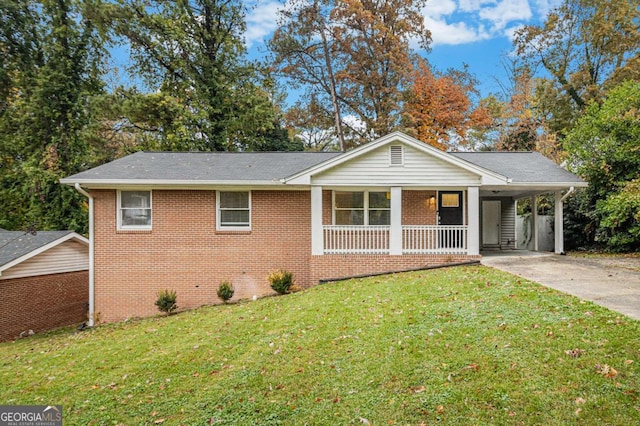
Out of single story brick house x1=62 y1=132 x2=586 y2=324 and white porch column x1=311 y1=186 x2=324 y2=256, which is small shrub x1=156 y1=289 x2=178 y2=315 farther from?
white porch column x1=311 y1=186 x2=324 y2=256

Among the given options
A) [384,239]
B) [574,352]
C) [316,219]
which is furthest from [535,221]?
[574,352]

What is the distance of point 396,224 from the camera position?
9961 mm

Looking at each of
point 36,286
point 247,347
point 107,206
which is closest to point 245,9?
point 107,206

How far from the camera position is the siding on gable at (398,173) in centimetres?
978

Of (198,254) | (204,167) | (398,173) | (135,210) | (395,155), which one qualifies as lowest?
(198,254)

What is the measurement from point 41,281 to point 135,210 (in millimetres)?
4819

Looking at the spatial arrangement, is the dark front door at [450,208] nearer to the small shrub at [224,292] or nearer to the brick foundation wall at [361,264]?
the brick foundation wall at [361,264]

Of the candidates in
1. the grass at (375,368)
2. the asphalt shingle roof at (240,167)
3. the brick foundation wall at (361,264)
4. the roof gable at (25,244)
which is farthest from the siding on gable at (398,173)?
the roof gable at (25,244)

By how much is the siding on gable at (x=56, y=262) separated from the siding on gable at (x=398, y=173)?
383 inches

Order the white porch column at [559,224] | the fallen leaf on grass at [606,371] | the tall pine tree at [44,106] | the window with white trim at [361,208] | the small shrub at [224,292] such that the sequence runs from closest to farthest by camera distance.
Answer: the fallen leaf on grass at [606,371] → the small shrub at [224,292] → the window with white trim at [361,208] → the white porch column at [559,224] → the tall pine tree at [44,106]

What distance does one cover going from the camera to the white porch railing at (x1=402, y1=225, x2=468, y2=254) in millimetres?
9961

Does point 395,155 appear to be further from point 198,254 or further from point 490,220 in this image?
point 198,254

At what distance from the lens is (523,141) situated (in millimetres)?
22656

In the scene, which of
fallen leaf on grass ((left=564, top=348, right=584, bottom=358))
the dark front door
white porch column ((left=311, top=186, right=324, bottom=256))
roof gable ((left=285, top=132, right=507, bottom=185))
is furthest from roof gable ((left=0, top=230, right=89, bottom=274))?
fallen leaf on grass ((left=564, top=348, right=584, bottom=358))
